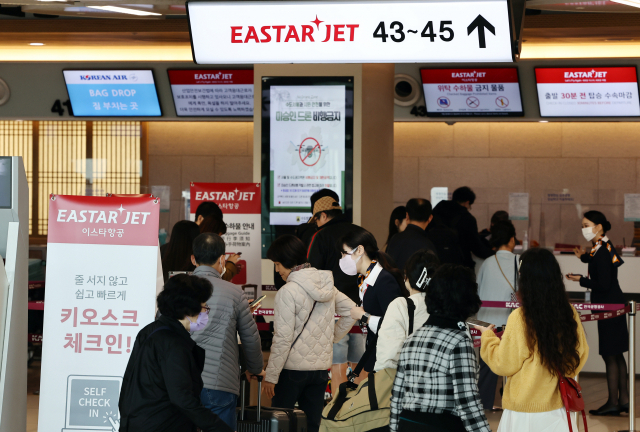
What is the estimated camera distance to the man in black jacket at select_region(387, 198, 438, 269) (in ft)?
17.4

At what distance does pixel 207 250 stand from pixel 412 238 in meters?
2.11

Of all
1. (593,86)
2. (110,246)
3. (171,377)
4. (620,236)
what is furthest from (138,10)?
(620,236)

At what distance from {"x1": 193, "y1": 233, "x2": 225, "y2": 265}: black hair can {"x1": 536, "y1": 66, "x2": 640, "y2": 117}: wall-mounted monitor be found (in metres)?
6.10

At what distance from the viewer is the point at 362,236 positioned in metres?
3.83

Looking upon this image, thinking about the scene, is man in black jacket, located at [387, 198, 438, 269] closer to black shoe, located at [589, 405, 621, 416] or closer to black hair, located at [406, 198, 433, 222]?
black hair, located at [406, 198, 433, 222]

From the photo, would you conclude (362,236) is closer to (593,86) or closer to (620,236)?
(593,86)

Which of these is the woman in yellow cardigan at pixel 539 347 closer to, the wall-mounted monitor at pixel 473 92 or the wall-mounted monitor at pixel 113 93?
the wall-mounted monitor at pixel 473 92

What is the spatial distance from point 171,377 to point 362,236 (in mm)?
1483

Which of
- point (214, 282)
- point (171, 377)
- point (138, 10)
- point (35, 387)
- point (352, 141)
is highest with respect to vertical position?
point (138, 10)

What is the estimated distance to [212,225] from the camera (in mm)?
5504

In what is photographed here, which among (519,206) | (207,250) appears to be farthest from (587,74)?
(207,250)

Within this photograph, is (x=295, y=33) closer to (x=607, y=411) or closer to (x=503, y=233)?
(x=503, y=233)

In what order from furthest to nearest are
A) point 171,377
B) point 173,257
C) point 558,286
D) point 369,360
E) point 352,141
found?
1. point 352,141
2. point 173,257
3. point 369,360
4. point 558,286
5. point 171,377

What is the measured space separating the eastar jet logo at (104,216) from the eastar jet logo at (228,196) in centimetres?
320
